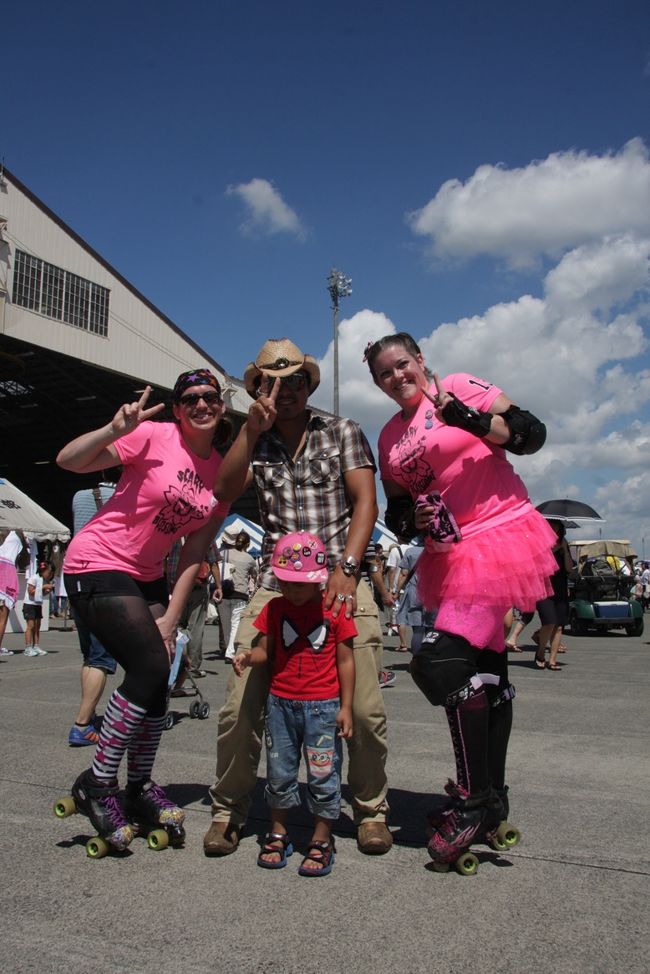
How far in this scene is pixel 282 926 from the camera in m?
2.36

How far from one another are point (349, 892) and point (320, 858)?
0.22m

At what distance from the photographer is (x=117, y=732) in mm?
3199

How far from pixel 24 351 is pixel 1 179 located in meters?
5.87

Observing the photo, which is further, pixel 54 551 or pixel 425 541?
pixel 54 551

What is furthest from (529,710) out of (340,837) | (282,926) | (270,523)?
(282,926)

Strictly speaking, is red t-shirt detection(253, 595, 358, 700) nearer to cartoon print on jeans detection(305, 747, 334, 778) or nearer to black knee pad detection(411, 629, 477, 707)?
cartoon print on jeans detection(305, 747, 334, 778)

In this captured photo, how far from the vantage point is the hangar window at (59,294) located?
2547 centimetres

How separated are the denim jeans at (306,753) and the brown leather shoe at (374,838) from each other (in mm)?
153

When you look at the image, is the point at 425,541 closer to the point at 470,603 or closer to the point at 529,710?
the point at 470,603

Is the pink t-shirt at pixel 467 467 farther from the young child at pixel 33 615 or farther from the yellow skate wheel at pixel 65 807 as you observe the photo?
the young child at pixel 33 615

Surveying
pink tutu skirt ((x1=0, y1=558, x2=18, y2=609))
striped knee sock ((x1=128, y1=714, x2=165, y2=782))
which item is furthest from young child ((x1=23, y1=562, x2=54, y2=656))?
striped knee sock ((x1=128, y1=714, x2=165, y2=782))

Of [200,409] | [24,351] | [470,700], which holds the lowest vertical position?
[470,700]

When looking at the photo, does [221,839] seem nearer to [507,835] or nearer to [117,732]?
[117,732]

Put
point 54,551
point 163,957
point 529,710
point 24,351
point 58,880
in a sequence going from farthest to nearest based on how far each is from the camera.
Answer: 1. point 24,351
2. point 54,551
3. point 529,710
4. point 58,880
5. point 163,957
